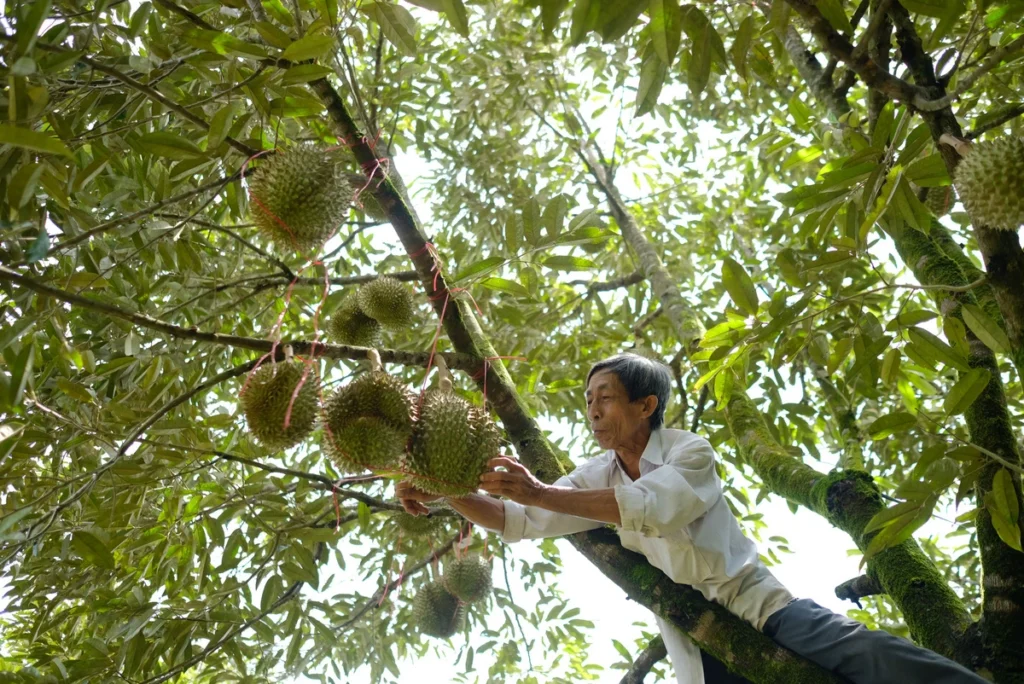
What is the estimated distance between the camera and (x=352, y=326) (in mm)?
2580

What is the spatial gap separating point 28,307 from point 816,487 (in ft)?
7.98

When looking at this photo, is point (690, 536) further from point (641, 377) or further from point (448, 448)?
point (448, 448)

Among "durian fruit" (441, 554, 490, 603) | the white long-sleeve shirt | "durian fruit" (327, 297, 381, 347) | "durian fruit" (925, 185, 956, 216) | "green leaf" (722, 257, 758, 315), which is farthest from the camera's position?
"durian fruit" (441, 554, 490, 603)

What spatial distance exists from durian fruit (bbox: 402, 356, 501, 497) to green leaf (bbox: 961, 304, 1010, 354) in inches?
46.7

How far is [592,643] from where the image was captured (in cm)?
414

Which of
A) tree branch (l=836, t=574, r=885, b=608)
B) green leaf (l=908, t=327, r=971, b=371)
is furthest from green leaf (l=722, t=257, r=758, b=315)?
tree branch (l=836, t=574, r=885, b=608)

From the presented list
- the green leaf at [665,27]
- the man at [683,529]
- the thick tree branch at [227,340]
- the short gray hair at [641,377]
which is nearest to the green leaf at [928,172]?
the green leaf at [665,27]

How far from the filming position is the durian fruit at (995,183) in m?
1.49

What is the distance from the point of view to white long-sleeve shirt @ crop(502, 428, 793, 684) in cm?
191

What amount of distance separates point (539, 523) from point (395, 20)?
1.43 metres

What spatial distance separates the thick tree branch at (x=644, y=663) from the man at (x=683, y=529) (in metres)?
0.72

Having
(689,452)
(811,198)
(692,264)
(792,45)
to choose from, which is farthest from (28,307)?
(692,264)

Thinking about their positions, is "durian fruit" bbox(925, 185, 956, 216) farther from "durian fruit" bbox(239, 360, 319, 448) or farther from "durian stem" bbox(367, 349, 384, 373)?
"durian fruit" bbox(239, 360, 319, 448)

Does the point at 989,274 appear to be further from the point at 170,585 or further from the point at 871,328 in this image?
the point at 170,585
